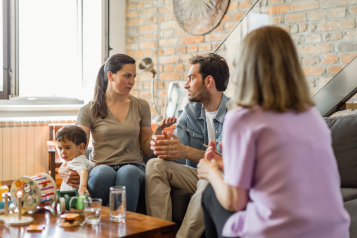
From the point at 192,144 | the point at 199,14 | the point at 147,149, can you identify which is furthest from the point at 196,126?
the point at 199,14

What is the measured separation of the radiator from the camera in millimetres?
3428

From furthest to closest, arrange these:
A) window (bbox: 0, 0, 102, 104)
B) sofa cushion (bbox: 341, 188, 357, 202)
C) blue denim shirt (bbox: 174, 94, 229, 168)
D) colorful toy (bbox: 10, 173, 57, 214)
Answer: window (bbox: 0, 0, 102, 104) < blue denim shirt (bbox: 174, 94, 229, 168) < sofa cushion (bbox: 341, 188, 357, 202) < colorful toy (bbox: 10, 173, 57, 214)

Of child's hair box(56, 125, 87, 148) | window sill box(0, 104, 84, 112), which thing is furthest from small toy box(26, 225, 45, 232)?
window sill box(0, 104, 84, 112)

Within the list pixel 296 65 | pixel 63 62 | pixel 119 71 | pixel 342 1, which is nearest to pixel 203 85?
pixel 119 71

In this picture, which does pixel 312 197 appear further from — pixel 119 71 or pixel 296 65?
pixel 119 71

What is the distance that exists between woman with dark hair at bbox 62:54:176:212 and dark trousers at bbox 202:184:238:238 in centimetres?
79

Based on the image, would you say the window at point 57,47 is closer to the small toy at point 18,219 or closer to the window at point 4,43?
the window at point 4,43

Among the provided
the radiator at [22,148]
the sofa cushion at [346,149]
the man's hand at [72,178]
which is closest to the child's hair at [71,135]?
the man's hand at [72,178]

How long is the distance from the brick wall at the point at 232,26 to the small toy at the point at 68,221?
1.63 m

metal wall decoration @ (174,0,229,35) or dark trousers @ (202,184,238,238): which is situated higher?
metal wall decoration @ (174,0,229,35)

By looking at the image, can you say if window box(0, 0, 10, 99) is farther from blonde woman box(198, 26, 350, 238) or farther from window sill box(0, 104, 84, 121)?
blonde woman box(198, 26, 350, 238)

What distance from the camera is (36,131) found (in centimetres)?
364

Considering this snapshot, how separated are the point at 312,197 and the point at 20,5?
11.8ft

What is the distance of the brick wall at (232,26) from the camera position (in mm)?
2295
